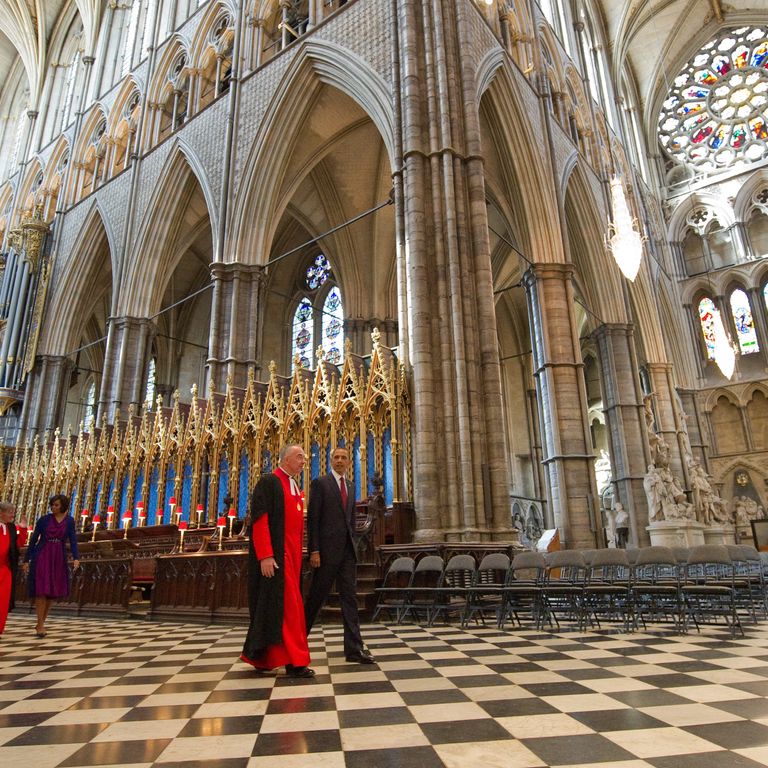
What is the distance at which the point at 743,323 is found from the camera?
23.7 metres

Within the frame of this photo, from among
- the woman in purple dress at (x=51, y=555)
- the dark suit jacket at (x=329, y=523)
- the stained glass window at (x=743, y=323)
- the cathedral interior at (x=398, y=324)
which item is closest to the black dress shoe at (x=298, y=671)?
the cathedral interior at (x=398, y=324)

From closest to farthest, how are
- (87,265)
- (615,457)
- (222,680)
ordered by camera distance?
1. (222,680)
2. (615,457)
3. (87,265)

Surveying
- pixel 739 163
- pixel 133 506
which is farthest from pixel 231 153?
pixel 739 163

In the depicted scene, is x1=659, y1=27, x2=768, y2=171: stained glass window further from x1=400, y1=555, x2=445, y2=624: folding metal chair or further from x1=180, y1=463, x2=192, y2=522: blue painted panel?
x1=400, y1=555, x2=445, y2=624: folding metal chair

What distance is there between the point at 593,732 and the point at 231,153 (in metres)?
15.4

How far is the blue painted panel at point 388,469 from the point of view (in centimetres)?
955

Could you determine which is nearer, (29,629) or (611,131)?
(29,629)

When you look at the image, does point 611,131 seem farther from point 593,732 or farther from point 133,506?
point 593,732

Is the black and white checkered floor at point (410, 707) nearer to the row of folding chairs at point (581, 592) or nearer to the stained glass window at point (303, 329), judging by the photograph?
the row of folding chairs at point (581, 592)

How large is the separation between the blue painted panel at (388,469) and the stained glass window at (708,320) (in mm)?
19268

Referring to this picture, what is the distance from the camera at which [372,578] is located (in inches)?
288

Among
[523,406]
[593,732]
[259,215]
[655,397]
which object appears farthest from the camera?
[523,406]

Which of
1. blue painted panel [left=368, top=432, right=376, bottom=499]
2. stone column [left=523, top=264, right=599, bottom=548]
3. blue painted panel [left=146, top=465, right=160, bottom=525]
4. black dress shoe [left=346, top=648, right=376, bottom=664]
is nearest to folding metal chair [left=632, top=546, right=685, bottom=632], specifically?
black dress shoe [left=346, top=648, right=376, bottom=664]

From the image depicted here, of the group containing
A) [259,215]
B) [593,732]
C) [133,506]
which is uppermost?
[259,215]
